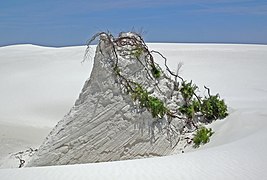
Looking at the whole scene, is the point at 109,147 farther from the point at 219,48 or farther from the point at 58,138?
the point at 219,48

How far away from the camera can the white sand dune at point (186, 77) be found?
Result: 16.7 ft

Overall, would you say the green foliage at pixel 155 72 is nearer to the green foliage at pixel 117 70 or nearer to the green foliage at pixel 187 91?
the green foliage at pixel 187 91

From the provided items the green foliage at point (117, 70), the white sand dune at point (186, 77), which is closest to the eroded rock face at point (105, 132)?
the green foliage at point (117, 70)

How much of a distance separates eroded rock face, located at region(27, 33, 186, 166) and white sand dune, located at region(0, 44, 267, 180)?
84 cm

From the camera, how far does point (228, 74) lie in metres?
21.2

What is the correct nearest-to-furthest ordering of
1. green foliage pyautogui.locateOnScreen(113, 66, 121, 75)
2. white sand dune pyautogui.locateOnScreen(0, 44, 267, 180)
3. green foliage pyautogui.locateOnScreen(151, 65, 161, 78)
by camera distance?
1. white sand dune pyautogui.locateOnScreen(0, 44, 267, 180)
2. green foliage pyautogui.locateOnScreen(113, 66, 121, 75)
3. green foliage pyautogui.locateOnScreen(151, 65, 161, 78)

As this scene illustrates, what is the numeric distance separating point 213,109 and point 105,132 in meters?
2.02

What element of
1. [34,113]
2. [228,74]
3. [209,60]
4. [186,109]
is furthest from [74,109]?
[209,60]

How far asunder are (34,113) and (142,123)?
850cm

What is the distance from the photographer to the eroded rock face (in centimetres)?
710

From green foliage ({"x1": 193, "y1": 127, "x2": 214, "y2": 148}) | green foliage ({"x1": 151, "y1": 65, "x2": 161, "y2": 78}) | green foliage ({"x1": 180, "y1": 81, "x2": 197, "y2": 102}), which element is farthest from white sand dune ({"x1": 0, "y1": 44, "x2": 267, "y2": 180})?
green foliage ({"x1": 151, "y1": 65, "x2": 161, "y2": 78})

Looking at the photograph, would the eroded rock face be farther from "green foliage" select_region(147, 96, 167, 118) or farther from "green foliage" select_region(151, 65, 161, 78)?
"green foliage" select_region(151, 65, 161, 78)

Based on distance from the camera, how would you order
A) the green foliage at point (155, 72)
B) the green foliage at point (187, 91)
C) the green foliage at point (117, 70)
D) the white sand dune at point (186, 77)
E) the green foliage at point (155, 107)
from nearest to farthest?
the white sand dune at point (186, 77), the green foliage at point (155, 107), the green foliage at point (117, 70), the green foliage at point (155, 72), the green foliage at point (187, 91)

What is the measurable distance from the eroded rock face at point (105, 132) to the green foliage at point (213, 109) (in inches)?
36.2
